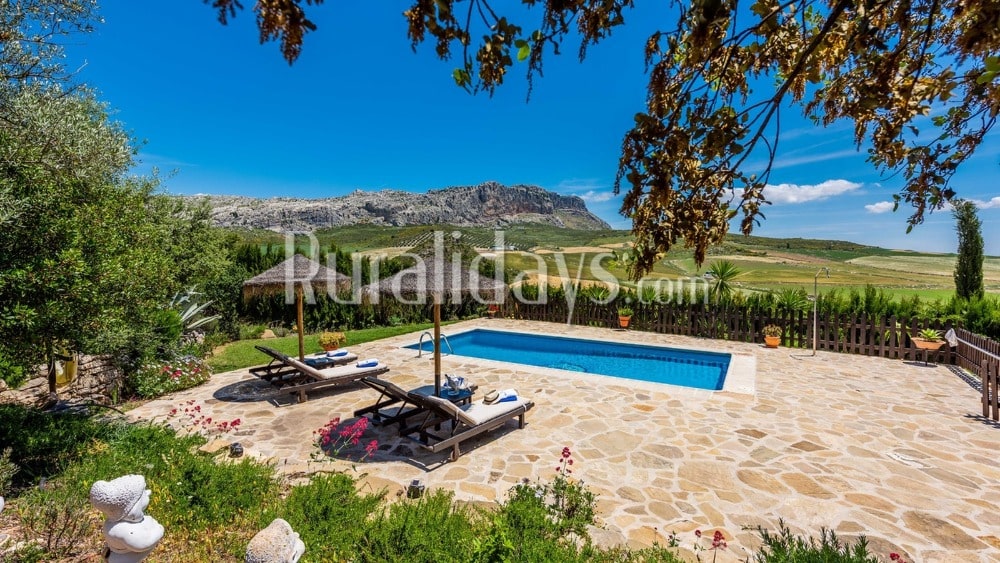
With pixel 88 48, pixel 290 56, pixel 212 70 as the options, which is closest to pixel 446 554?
pixel 290 56

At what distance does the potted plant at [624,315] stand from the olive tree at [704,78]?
12.1 m

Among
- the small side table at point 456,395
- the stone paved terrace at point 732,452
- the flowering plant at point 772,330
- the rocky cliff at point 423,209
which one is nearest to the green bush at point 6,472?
the stone paved terrace at point 732,452

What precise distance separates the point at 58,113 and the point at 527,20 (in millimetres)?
7398

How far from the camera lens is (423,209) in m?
58.0

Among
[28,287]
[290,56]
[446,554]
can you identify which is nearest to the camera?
[290,56]

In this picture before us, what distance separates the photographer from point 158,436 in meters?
4.82

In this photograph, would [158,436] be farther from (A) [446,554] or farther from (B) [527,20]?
(B) [527,20]

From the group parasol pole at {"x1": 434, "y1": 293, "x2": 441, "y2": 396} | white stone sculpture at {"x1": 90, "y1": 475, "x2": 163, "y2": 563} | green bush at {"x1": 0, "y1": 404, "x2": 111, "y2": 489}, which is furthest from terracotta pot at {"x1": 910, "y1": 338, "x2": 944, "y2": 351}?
green bush at {"x1": 0, "y1": 404, "x2": 111, "y2": 489}

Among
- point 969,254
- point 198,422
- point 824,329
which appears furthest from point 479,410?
point 969,254

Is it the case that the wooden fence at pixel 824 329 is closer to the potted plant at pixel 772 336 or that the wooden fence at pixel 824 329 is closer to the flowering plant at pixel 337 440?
the potted plant at pixel 772 336

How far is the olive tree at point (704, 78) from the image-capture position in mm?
1505

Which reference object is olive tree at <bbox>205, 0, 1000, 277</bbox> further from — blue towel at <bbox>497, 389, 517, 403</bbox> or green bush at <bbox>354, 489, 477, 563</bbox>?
blue towel at <bbox>497, 389, 517, 403</bbox>

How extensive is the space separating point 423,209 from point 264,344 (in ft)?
158

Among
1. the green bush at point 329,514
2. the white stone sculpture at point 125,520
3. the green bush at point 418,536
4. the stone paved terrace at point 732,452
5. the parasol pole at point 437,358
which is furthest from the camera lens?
the parasol pole at point 437,358
